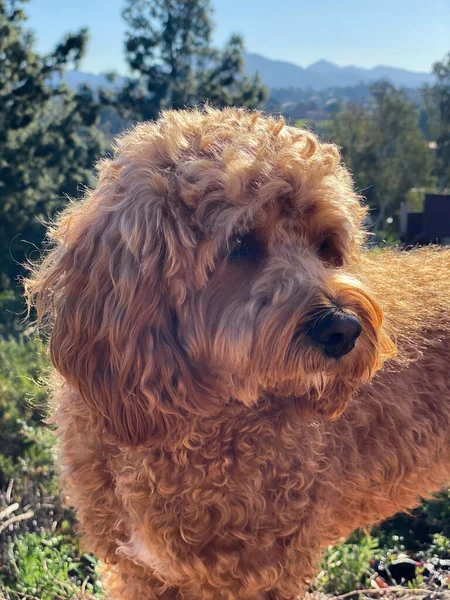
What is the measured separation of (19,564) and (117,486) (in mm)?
1709

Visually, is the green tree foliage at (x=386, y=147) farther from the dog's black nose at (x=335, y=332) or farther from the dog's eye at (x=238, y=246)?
the dog's black nose at (x=335, y=332)

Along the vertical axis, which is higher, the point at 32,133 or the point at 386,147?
the point at 386,147

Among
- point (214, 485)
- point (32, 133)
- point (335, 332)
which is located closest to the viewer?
point (335, 332)

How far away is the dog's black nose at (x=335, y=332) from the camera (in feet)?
6.15

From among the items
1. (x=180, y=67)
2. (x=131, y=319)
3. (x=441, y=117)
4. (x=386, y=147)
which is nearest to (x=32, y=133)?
(x=180, y=67)

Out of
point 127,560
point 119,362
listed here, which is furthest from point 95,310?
point 127,560

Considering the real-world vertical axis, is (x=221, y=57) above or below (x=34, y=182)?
above

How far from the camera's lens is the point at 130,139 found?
2.33 m

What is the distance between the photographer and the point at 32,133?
20.7 meters

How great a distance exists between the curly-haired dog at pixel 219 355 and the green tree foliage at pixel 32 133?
15.8 m

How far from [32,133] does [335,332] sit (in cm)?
2083

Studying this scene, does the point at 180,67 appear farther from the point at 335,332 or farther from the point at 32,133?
Answer: the point at 335,332

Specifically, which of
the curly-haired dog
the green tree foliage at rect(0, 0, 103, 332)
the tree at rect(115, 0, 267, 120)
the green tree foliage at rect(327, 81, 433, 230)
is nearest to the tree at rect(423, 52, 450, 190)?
the green tree foliage at rect(327, 81, 433, 230)

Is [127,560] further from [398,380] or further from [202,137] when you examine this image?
[202,137]
